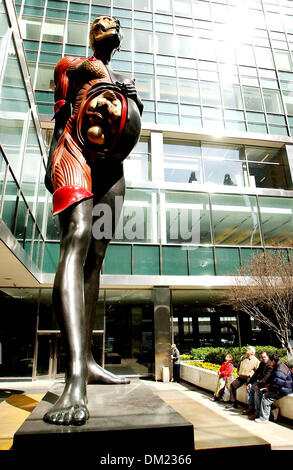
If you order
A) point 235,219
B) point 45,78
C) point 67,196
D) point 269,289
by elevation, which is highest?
point 45,78

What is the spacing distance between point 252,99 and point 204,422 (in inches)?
809

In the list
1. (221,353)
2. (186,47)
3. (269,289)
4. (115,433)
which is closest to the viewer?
(115,433)

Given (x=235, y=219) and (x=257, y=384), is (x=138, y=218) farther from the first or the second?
(x=257, y=384)

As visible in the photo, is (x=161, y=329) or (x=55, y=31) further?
(x=55, y=31)

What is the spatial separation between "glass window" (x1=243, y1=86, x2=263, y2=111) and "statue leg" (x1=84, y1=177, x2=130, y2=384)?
19366mm

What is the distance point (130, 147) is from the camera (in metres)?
2.29

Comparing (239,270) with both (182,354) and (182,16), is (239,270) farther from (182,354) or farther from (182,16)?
(182,16)

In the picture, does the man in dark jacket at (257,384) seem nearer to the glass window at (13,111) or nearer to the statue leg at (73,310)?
the statue leg at (73,310)

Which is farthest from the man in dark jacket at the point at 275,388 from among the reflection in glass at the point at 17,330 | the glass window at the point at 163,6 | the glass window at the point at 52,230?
the glass window at the point at 163,6

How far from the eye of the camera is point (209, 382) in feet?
36.0

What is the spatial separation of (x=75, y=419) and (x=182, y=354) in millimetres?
15468

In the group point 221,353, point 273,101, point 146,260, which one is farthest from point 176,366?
point 273,101
